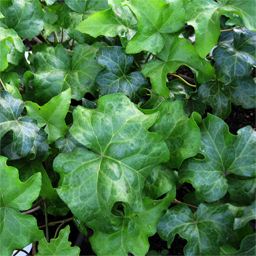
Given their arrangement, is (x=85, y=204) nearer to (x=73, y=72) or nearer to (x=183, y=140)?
(x=183, y=140)

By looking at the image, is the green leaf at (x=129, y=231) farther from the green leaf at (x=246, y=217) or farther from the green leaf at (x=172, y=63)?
the green leaf at (x=172, y=63)

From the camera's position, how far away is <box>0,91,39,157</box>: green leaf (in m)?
0.60

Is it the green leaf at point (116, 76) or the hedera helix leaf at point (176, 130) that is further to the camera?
the green leaf at point (116, 76)

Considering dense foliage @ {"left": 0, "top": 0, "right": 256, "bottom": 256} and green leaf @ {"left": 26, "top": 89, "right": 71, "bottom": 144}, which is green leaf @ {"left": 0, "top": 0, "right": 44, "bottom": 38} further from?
green leaf @ {"left": 26, "top": 89, "right": 71, "bottom": 144}

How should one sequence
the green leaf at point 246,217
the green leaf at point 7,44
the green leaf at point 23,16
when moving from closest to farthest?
1. the green leaf at point 246,217
2. the green leaf at point 7,44
3. the green leaf at point 23,16

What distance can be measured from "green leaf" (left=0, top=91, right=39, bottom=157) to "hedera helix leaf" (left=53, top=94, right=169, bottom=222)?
9 cm

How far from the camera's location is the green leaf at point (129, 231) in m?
0.67

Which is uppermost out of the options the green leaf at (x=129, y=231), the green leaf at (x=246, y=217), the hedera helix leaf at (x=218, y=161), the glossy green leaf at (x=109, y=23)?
the glossy green leaf at (x=109, y=23)

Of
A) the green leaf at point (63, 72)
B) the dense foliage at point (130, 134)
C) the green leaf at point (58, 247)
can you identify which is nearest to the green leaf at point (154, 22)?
the dense foliage at point (130, 134)

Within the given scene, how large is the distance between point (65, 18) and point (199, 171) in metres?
0.67

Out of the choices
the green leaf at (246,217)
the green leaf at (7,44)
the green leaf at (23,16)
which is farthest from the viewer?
the green leaf at (23,16)

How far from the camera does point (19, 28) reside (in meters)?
0.82

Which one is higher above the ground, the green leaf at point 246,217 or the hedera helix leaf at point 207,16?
the hedera helix leaf at point 207,16

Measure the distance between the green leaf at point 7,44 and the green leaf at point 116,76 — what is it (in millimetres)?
251
